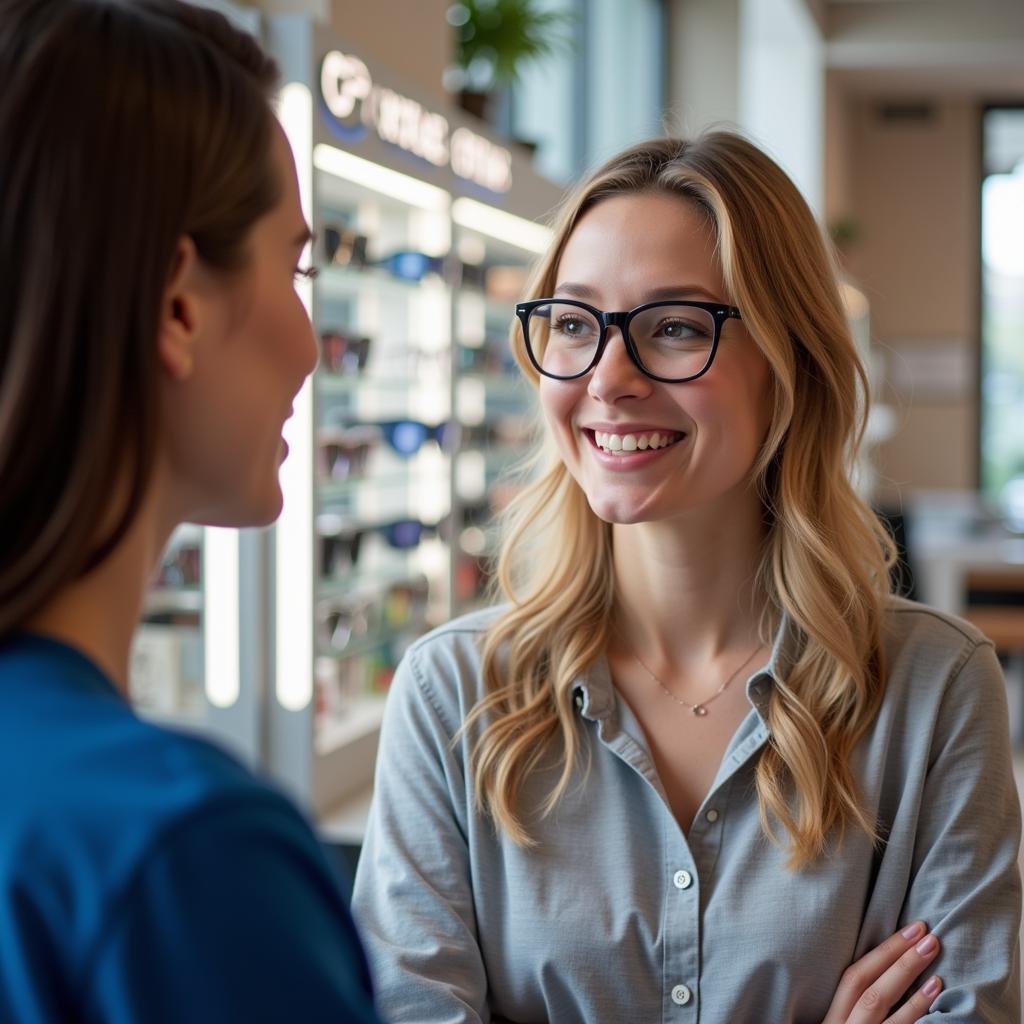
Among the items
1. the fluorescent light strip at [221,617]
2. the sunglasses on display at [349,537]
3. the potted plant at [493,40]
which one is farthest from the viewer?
the potted plant at [493,40]

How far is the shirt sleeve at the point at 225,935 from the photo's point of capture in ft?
1.81

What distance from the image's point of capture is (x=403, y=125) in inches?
173

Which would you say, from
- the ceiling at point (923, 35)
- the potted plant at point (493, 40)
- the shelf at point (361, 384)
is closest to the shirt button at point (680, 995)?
the shelf at point (361, 384)

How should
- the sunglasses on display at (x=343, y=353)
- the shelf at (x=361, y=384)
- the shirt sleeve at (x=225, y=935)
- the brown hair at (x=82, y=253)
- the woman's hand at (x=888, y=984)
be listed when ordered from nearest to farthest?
the shirt sleeve at (x=225, y=935), the brown hair at (x=82, y=253), the woman's hand at (x=888, y=984), the sunglasses on display at (x=343, y=353), the shelf at (x=361, y=384)

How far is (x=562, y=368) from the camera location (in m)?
1.55

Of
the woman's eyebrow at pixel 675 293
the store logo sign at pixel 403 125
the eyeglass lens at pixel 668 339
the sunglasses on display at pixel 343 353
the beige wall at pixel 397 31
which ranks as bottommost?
the eyeglass lens at pixel 668 339

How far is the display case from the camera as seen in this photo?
3805 millimetres

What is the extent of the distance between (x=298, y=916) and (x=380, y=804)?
0.93 m

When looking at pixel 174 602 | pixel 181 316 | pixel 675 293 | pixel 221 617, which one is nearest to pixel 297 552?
pixel 221 617

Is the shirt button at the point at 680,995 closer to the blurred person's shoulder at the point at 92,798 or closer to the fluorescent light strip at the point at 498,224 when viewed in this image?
the blurred person's shoulder at the point at 92,798

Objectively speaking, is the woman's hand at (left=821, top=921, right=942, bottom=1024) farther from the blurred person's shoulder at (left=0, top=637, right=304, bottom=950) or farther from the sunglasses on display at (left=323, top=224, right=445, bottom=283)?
the sunglasses on display at (left=323, top=224, right=445, bottom=283)

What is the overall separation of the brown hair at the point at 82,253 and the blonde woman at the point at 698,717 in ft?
2.79

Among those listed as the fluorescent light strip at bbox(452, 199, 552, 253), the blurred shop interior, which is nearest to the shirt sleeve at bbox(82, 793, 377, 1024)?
the blurred shop interior

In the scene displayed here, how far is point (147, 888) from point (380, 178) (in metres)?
4.06
